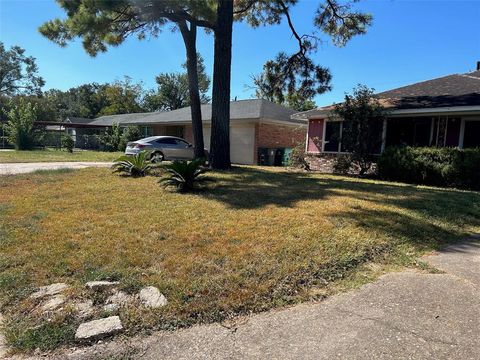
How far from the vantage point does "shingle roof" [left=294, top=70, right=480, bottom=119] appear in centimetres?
1326

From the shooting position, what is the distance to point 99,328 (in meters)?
3.10

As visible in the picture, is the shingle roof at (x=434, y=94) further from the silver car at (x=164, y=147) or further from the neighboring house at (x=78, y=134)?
the neighboring house at (x=78, y=134)

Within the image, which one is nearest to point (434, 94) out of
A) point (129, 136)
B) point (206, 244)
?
point (206, 244)

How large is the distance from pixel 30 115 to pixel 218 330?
96.0 feet

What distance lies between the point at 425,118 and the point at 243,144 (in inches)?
401

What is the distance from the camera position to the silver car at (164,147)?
18.8 meters

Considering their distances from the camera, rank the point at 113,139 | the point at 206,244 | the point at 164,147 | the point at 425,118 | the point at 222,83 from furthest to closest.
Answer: the point at 113,139 < the point at 164,147 < the point at 425,118 < the point at 222,83 < the point at 206,244

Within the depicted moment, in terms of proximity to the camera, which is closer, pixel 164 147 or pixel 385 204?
pixel 385 204

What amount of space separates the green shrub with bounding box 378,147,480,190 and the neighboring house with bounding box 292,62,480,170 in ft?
3.50

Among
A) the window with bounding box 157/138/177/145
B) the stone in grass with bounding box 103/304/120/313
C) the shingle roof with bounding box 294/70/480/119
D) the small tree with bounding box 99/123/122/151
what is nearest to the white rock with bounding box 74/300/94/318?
the stone in grass with bounding box 103/304/120/313

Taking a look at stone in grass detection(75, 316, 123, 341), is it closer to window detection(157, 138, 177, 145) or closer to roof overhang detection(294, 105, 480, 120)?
roof overhang detection(294, 105, 480, 120)

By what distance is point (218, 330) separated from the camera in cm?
315

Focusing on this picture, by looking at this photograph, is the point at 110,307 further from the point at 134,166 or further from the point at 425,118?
the point at 425,118

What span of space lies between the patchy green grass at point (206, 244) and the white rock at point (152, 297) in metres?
0.09
